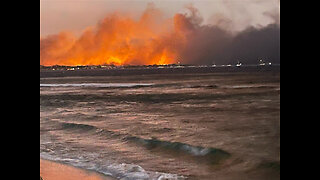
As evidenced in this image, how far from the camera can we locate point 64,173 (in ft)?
10.5

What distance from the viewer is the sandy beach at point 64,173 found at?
307 cm

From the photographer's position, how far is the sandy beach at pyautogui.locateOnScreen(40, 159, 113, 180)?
121 inches
